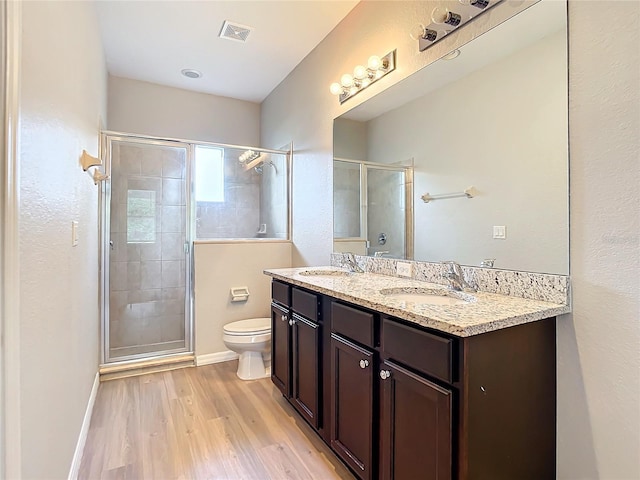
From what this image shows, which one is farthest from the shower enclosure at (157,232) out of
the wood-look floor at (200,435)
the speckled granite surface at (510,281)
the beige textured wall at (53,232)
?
the speckled granite surface at (510,281)

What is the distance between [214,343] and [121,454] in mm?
1369

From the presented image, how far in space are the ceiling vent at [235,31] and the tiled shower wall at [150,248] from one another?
3.47ft

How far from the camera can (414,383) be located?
1261 mm

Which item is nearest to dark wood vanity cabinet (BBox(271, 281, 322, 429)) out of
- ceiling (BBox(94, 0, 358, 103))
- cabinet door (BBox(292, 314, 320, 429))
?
cabinet door (BBox(292, 314, 320, 429))

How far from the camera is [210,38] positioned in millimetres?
2881

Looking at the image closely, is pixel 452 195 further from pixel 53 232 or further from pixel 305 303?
pixel 53 232

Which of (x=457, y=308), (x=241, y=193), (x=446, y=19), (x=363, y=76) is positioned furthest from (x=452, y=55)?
(x=241, y=193)

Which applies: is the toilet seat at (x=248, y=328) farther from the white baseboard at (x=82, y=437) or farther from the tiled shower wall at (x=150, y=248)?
the white baseboard at (x=82, y=437)

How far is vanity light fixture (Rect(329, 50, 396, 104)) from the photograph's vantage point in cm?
222

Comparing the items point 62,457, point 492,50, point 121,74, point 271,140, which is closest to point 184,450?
point 62,457

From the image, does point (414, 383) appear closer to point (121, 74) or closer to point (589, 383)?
point (589, 383)

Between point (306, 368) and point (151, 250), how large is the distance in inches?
80.5

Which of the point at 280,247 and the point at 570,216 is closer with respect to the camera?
the point at 570,216

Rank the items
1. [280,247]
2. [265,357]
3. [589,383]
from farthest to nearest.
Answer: [280,247]
[265,357]
[589,383]
